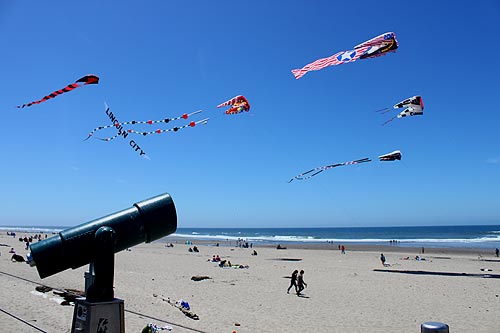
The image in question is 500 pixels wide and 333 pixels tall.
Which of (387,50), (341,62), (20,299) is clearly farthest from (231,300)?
(387,50)

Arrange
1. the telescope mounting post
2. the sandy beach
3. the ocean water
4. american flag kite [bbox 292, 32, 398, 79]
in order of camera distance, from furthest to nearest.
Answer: the ocean water → american flag kite [bbox 292, 32, 398, 79] → the sandy beach → the telescope mounting post

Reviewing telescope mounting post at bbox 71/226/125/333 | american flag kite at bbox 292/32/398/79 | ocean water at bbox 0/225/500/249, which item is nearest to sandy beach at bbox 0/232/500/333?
telescope mounting post at bbox 71/226/125/333

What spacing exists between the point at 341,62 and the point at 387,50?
1339 millimetres

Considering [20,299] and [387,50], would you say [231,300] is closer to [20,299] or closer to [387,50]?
[20,299]

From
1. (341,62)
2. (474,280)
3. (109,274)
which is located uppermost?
(341,62)

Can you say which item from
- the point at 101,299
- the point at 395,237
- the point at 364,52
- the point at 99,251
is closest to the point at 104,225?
the point at 99,251

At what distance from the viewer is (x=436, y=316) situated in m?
12.0

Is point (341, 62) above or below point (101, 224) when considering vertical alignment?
above

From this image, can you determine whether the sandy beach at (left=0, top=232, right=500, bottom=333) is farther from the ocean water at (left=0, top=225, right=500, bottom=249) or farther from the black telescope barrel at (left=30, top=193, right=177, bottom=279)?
the ocean water at (left=0, top=225, right=500, bottom=249)

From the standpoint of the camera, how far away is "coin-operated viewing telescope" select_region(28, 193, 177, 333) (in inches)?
143

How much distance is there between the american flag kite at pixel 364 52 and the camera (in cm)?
1167

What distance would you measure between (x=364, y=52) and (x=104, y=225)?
10.1m

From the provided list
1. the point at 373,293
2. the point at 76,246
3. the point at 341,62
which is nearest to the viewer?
the point at 76,246

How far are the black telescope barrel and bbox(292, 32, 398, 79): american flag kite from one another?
27.9 feet
